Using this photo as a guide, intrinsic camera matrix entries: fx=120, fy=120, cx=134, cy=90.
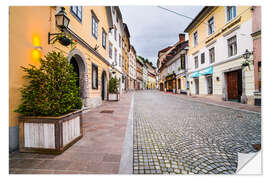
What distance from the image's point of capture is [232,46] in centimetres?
972

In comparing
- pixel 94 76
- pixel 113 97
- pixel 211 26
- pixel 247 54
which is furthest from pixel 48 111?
pixel 211 26

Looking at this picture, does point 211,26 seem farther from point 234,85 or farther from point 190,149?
point 190,149

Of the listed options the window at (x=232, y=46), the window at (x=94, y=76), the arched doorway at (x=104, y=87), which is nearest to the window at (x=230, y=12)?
the window at (x=232, y=46)

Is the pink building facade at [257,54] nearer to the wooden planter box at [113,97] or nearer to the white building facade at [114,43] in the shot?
the wooden planter box at [113,97]

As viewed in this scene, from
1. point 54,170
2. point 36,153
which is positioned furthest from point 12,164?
point 54,170

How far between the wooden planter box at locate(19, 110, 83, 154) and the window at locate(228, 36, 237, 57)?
40.1 feet

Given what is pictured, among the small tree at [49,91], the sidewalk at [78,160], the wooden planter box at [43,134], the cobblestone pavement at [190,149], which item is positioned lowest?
the cobblestone pavement at [190,149]

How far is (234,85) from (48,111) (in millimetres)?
12302

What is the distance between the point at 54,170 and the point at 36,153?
82cm

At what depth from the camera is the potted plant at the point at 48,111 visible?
7.57 ft

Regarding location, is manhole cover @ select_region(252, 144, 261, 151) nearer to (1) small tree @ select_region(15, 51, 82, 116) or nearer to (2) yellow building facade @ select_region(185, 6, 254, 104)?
(1) small tree @ select_region(15, 51, 82, 116)
